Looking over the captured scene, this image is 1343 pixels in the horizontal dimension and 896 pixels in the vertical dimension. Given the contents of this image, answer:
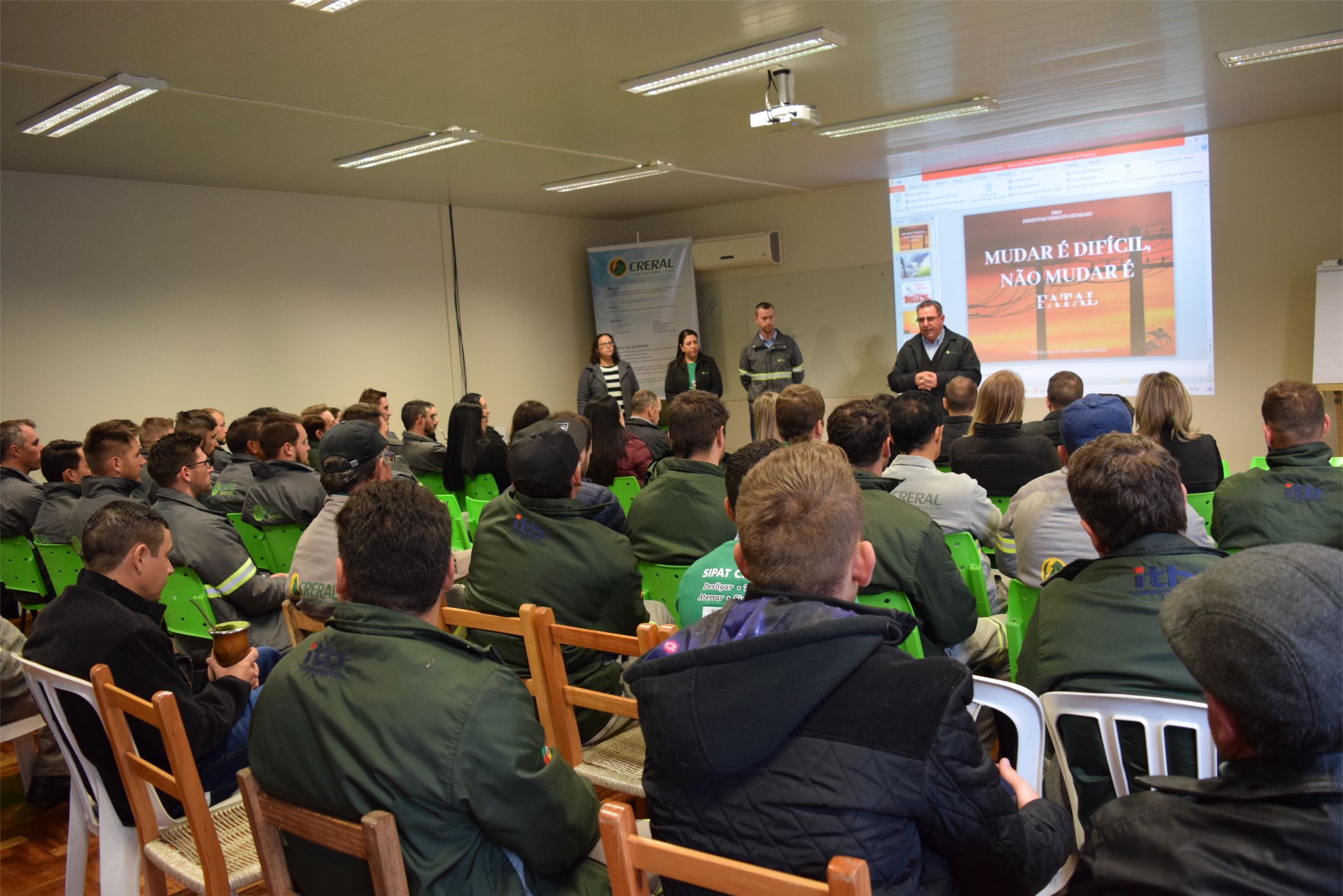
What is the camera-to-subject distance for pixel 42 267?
21.8 feet

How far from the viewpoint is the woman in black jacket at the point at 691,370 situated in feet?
30.9

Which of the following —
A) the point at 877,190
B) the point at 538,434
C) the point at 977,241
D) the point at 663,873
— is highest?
the point at 877,190

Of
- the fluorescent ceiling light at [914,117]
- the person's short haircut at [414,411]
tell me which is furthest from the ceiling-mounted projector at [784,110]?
the person's short haircut at [414,411]

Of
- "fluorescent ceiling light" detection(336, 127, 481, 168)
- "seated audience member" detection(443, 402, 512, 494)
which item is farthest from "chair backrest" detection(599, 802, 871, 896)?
"fluorescent ceiling light" detection(336, 127, 481, 168)

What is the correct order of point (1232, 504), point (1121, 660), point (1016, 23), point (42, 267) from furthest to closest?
point (42, 267)
point (1016, 23)
point (1232, 504)
point (1121, 660)

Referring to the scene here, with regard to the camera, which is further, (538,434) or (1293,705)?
(538,434)

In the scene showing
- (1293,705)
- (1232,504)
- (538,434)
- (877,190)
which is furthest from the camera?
(877,190)

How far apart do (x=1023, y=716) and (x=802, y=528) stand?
57cm

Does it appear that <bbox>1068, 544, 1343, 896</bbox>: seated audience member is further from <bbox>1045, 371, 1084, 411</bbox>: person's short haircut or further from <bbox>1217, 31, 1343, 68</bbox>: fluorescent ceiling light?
<bbox>1217, 31, 1343, 68</bbox>: fluorescent ceiling light

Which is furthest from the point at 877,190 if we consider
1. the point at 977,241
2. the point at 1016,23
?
the point at 1016,23

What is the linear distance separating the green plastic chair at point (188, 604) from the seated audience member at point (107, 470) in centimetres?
90

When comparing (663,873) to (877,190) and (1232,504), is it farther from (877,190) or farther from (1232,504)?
(877,190)

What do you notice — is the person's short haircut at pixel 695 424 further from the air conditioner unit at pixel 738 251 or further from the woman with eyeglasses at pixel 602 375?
the air conditioner unit at pixel 738 251

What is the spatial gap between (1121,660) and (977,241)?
782 centimetres
